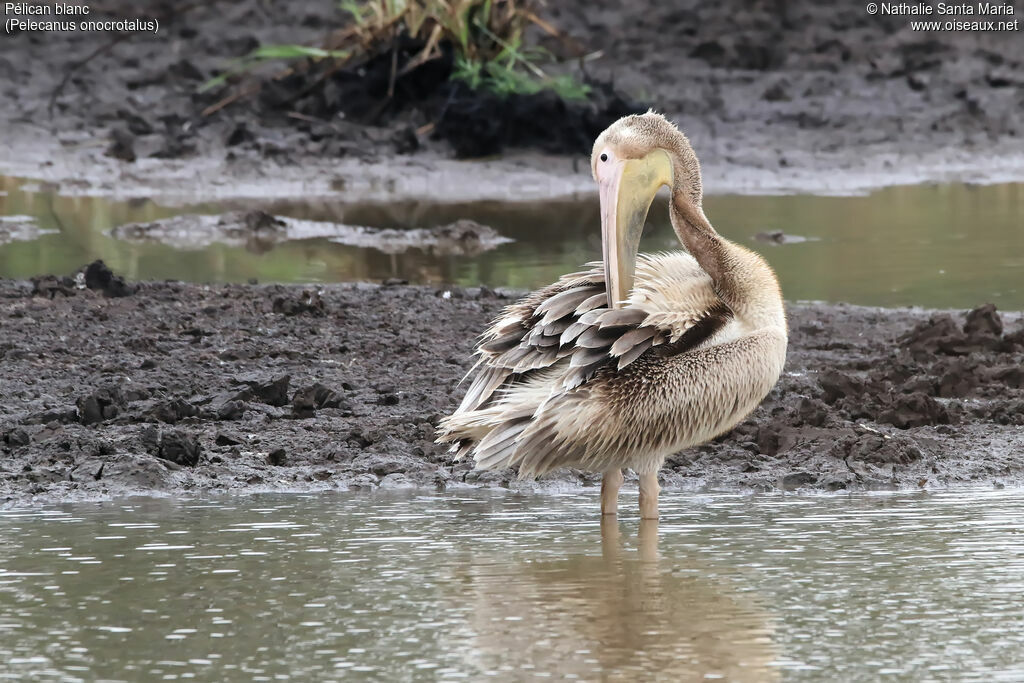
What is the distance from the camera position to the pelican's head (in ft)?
19.5

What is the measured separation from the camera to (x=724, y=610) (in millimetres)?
4934

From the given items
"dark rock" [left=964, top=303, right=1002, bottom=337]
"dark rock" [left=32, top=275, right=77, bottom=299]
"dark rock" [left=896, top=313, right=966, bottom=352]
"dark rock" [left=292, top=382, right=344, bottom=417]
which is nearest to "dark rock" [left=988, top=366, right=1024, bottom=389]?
"dark rock" [left=896, top=313, right=966, bottom=352]

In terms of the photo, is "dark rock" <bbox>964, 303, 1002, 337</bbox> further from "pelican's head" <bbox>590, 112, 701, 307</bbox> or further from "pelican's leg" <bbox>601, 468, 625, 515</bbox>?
"pelican's leg" <bbox>601, 468, 625, 515</bbox>

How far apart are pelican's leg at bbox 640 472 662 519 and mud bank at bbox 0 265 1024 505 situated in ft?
2.37

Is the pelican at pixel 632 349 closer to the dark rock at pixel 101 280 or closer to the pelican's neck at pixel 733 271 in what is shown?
the pelican's neck at pixel 733 271

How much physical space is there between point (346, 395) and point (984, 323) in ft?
10.4

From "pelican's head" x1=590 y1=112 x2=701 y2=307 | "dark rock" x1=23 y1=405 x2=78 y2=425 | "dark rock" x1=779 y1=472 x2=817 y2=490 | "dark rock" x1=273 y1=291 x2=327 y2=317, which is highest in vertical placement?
"pelican's head" x1=590 y1=112 x2=701 y2=307

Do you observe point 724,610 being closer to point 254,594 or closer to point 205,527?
point 254,594

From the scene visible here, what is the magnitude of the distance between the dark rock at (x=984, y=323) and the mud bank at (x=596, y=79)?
6240mm

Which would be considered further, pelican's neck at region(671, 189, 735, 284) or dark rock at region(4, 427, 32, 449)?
dark rock at region(4, 427, 32, 449)

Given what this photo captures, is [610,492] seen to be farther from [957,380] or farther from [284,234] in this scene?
[284,234]

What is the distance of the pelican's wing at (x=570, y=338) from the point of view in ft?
18.6

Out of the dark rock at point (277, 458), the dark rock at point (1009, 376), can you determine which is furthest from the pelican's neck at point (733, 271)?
the dark rock at point (1009, 376)

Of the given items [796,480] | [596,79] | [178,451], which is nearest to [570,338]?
[796,480]
